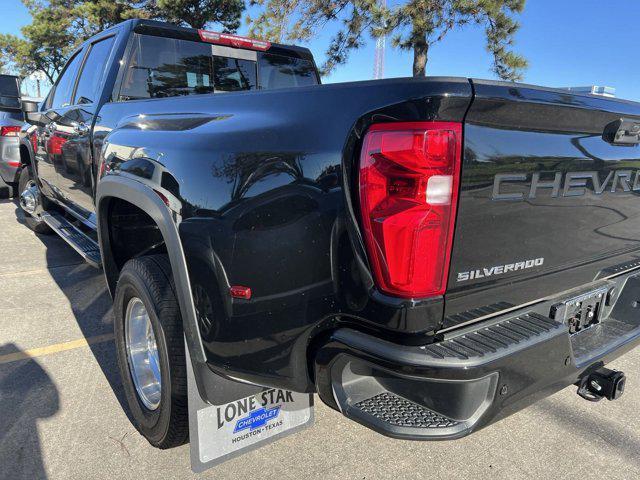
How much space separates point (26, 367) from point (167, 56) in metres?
2.25

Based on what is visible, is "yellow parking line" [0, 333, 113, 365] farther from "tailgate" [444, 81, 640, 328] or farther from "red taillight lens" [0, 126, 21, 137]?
"red taillight lens" [0, 126, 21, 137]

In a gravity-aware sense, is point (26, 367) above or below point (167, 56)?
below

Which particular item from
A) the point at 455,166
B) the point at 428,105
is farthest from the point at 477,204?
the point at 428,105

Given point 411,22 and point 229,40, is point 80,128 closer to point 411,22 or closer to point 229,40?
point 229,40

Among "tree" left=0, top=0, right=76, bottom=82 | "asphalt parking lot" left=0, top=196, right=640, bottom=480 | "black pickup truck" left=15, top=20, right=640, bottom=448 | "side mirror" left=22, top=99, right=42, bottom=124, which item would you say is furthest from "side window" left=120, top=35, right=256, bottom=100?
"tree" left=0, top=0, right=76, bottom=82

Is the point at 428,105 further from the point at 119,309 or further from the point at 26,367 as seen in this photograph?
the point at 26,367

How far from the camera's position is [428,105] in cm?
131

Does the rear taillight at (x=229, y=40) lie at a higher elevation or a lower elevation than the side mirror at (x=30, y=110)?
higher

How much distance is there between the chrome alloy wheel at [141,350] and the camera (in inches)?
97.0

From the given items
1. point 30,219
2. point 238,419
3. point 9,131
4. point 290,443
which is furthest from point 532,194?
point 9,131

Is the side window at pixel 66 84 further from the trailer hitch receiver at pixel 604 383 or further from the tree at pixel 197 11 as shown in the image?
the tree at pixel 197 11

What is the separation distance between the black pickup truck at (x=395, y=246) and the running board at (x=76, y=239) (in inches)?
43.5

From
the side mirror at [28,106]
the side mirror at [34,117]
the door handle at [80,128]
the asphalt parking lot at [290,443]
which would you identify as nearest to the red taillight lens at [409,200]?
the asphalt parking lot at [290,443]

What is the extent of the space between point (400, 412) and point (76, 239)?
322cm
